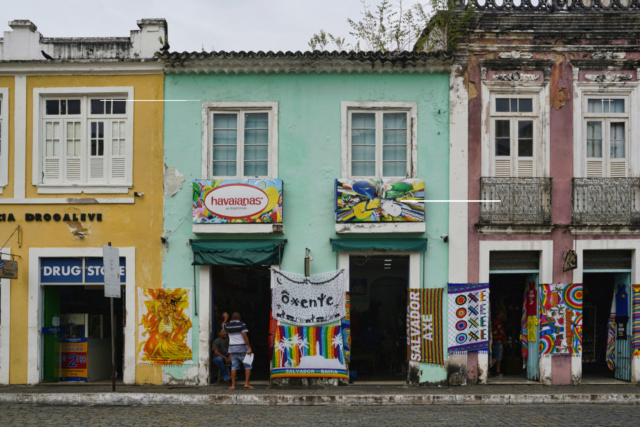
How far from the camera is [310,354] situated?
605 inches

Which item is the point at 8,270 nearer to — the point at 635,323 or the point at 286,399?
the point at 286,399

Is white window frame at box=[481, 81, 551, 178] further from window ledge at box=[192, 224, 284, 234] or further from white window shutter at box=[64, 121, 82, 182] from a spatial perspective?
white window shutter at box=[64, 121, 82, 182]

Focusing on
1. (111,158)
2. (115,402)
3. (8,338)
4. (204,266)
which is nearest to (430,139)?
(204,266)

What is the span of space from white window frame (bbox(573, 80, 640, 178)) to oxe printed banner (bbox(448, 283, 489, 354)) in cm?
322

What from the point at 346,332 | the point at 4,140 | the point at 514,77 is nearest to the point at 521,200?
the point at 514,77

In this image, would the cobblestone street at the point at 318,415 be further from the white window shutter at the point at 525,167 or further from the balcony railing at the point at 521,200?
the white window shutter at the point at 525,167

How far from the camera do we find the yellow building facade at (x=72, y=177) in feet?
51.3

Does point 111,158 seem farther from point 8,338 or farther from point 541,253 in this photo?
point 541,253

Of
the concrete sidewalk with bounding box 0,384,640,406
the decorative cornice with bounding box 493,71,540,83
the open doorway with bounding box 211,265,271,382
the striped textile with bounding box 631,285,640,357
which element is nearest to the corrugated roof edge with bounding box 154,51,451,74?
the decorative cornice with bounding box 493,71,540,83

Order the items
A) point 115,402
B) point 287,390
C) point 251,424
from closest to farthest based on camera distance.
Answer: point 251,424 < point 115,402 < point 287,390

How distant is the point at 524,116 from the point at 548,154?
923 millimetres

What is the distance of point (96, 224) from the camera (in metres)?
15.7

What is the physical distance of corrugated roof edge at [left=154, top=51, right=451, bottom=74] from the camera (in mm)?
15492

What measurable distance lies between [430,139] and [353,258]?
292 cm
